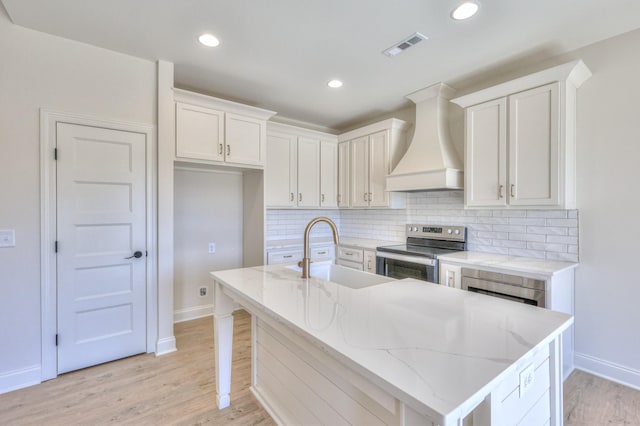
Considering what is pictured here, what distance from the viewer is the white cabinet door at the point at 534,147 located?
7.91ft

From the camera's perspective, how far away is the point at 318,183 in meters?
4.32

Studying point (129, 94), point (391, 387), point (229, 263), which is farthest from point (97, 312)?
point (391, 387)

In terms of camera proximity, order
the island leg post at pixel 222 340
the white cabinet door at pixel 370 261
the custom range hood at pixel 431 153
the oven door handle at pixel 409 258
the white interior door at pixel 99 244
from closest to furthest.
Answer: the island leg post at pixel 222 340 → the white interior door at pixel 99 244 → the oven door handle at pixel 409 258 → the custom range hood at pixel 431 153 → the white cabinet door at pixel 370 261

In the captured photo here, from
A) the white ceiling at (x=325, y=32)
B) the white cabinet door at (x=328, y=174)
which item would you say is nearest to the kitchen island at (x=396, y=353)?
the white ceiling at (x=325, y=32)

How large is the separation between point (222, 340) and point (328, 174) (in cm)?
289

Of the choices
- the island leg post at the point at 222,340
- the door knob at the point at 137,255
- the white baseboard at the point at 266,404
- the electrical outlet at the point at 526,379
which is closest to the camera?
the electrical outlet at the point at 526,379

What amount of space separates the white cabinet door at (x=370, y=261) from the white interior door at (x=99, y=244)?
2.36 m

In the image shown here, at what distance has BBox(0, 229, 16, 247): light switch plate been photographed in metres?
2.21

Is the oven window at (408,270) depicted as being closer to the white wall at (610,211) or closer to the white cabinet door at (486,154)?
the white cabinet door at (486,154)

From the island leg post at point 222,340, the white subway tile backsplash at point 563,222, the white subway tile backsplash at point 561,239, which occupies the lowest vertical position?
the island leg post at point 222,340

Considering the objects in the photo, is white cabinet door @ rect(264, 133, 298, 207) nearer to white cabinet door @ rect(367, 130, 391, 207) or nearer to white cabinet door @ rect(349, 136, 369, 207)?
white cabinet door @ rect(349, 136, 369, 207)

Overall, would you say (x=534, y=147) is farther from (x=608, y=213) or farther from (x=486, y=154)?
(x=608, y=213)

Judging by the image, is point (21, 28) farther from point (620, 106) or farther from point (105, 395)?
point (620, 106)

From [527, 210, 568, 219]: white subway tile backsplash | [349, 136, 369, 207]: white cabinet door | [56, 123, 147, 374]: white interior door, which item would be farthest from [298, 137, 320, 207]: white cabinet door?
[527, 210, 568, 219]: white subway tile backsplash
